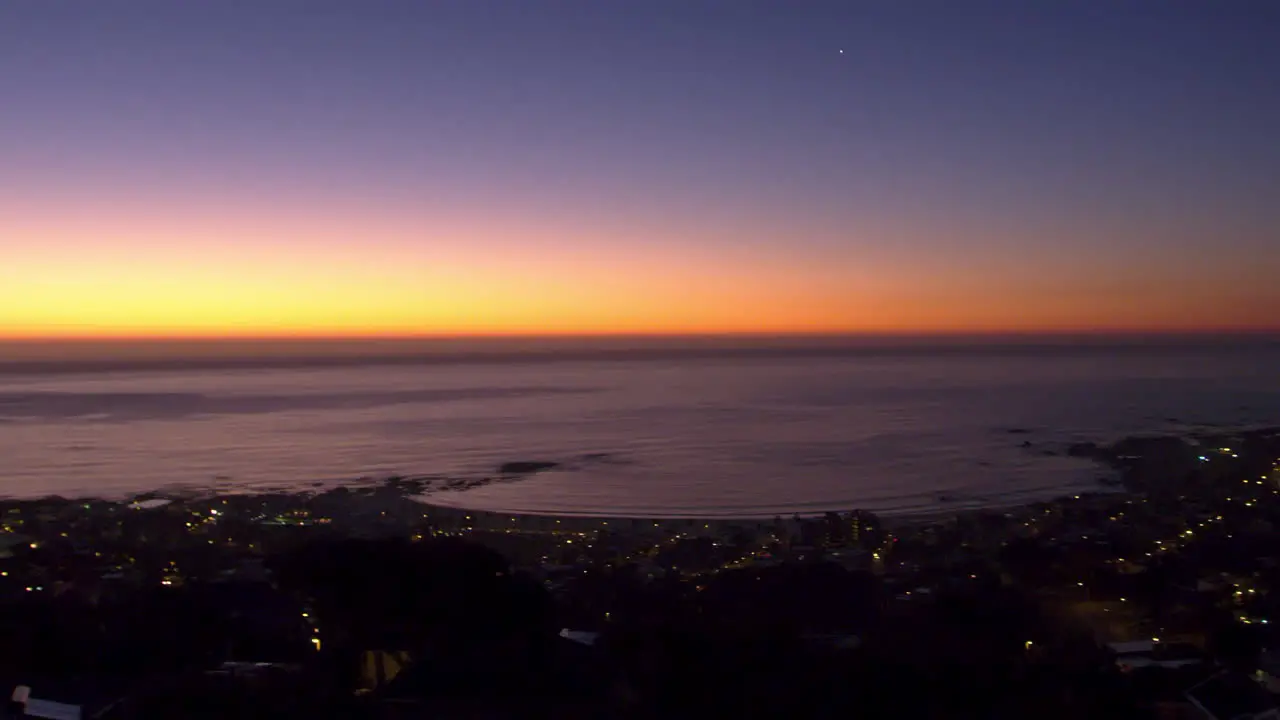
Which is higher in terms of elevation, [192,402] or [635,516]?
[635,516]

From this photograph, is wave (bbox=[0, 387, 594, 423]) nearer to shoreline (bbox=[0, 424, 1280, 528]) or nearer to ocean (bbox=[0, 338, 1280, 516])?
ocean (bbox=[0, 338, 1280, 516])

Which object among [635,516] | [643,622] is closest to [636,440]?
[635,516]

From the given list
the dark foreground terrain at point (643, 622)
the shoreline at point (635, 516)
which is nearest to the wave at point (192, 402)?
the shoreline at point (635, 516)

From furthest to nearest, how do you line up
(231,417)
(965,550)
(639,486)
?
(231,417), (639,486), (965,550)

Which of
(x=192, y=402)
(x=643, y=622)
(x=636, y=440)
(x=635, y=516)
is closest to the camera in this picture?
(x=643, y=622)

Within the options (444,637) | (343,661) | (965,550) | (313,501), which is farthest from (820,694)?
(313,501)

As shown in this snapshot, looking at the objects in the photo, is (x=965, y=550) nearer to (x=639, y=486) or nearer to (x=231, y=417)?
(x=639, y=486)

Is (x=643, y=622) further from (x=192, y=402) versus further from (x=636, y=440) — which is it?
(x=192, y=402)

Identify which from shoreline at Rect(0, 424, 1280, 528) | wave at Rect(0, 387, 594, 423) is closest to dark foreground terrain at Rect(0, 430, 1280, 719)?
shoreline at Rect(0, 424, 1280, 528)

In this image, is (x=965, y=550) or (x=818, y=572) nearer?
(x=818, y=572)
